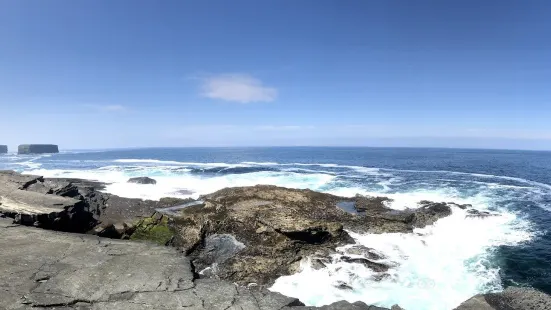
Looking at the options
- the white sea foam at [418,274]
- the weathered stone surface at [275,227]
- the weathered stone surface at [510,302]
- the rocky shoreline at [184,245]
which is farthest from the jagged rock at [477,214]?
the weathered stone surface at [510,302]

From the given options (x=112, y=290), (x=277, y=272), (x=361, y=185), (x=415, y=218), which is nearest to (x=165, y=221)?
(x=277, y=272)

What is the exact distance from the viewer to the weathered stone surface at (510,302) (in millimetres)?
10195

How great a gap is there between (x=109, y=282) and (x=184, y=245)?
11.0 metres

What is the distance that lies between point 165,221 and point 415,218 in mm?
19397

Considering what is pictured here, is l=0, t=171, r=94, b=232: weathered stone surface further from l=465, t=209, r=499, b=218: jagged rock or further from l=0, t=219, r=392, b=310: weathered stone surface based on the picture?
l=465, t=209, r=499, b=218: jagged rock

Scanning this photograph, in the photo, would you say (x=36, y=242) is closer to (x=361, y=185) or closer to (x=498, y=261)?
(x=498, y=261)

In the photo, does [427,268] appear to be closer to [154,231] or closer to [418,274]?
[418,274]

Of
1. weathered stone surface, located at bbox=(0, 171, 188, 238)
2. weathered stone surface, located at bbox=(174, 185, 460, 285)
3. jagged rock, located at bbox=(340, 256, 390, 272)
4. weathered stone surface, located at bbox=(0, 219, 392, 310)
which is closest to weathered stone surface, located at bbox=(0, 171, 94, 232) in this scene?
weathered stone surface, located at bbox=(0, 171, 188, 238)

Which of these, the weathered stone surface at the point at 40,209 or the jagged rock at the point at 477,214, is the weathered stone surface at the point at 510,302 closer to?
the weathered stone surface at the point at 40,209

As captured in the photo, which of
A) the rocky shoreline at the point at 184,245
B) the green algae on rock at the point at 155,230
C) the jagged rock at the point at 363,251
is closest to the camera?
the rocky shoreline at the point at 184,245

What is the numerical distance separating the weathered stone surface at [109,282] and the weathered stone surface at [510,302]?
3582mm

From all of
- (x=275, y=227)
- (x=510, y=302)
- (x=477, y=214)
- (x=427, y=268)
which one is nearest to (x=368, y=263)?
(x=427, y=268)

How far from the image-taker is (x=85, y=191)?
1332 inches

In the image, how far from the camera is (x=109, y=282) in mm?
9906
